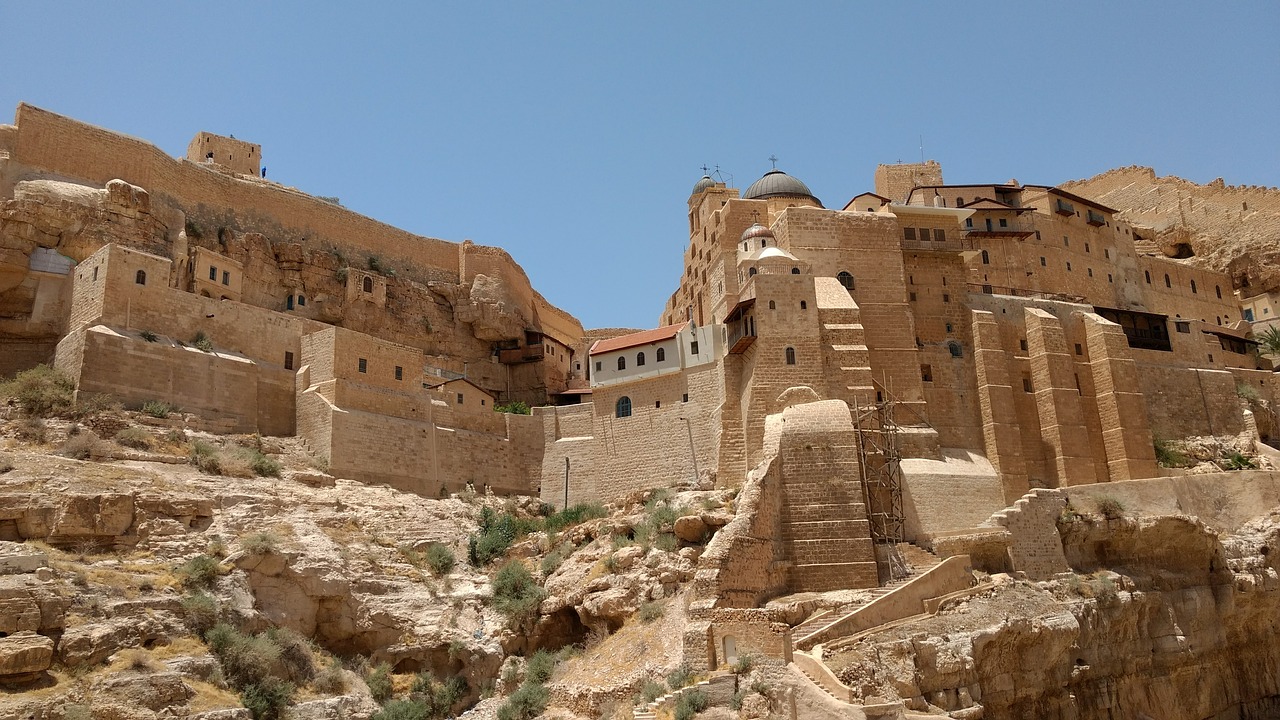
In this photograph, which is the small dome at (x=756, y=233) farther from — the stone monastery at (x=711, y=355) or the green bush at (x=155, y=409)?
the green bush at (x=155, y=409)

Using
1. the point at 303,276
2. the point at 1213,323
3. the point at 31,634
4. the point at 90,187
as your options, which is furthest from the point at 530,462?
the point at 1213,323

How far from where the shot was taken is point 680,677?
68.8ft

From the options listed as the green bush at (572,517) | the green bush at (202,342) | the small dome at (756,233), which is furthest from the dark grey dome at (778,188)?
the green bush at (202,342)

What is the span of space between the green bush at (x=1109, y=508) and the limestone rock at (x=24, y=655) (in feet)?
80.1

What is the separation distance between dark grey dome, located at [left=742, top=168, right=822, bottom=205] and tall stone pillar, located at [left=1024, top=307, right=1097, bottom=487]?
9.41 metres

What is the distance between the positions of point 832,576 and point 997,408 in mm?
11090

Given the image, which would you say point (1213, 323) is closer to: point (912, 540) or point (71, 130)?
point (912, 540)

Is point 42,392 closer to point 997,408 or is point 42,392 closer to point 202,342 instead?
point 202,342

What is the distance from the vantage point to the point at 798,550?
2472 cm

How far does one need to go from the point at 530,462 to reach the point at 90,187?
1546cm

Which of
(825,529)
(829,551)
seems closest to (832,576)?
(829,551)

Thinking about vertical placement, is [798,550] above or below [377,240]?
below

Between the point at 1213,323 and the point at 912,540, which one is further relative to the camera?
the point at 1213,323

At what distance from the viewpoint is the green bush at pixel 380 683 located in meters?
22.4
